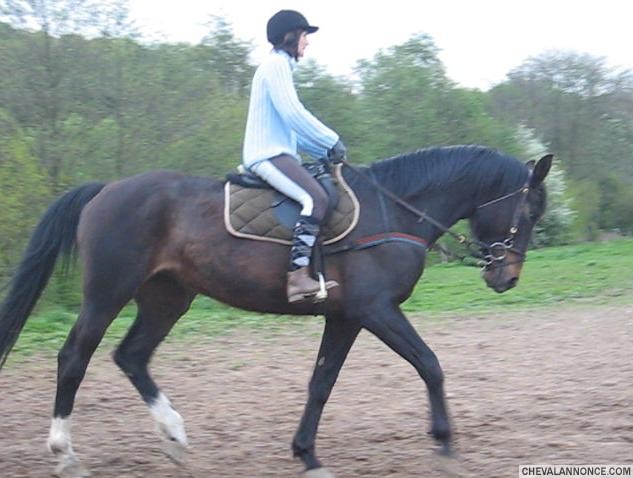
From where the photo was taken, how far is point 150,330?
584 centimetres

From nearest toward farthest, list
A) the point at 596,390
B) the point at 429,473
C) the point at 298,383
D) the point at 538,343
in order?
the point at 429,473 → the point at 596,390 → the point at 298,383 → the point at 538,343

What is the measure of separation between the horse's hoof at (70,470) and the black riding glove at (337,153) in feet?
8.30

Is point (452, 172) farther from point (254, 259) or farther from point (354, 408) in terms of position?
point (354, 408)

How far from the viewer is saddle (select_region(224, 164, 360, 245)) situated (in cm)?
531

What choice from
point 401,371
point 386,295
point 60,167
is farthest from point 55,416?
point 60,167

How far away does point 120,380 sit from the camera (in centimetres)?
784

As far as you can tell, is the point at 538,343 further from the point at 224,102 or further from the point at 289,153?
the point at 224,102

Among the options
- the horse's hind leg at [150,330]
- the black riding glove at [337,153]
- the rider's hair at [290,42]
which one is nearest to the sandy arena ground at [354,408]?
the horse's hind leg at [150,330]

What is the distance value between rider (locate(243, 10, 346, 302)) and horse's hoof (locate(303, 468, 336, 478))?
1.06m

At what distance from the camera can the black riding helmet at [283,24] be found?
17.8 feet

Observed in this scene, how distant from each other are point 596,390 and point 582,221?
88.8 feet

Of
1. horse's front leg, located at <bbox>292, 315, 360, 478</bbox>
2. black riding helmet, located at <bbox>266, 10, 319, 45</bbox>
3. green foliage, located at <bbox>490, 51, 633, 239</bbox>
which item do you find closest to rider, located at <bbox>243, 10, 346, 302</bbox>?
black riding helmet, located at <bbox>266, 10, 319, 45</bbox>

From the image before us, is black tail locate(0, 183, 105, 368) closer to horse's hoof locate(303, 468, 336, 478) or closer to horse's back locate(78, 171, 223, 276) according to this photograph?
horse's back locate(78, 171, 223, 276)

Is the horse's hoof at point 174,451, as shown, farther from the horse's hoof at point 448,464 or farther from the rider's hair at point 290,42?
the rider's hair at point 290,42
